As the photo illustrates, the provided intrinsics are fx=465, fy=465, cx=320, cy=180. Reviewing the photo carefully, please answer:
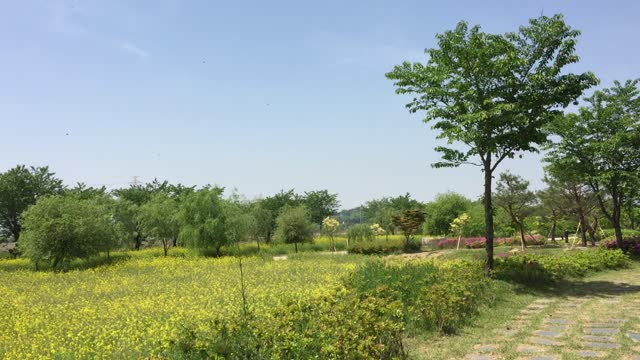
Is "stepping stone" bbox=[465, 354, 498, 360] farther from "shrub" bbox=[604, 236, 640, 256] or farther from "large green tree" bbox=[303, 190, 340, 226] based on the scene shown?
"large green tree" bbox=[303, 190, 340, 226]

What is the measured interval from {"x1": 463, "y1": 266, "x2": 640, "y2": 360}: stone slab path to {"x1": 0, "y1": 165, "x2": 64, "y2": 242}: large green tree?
44.5m

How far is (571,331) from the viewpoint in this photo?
25.8 feet

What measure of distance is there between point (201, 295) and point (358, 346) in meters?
8.80

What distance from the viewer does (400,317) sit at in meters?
6.79

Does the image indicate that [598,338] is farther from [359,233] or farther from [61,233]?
[359,233]

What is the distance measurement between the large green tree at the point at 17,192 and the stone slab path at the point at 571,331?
146 feet

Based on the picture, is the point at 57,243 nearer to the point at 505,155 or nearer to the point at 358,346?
the point at 505,155

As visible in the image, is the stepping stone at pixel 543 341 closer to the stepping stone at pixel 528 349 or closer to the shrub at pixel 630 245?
the stepping stone at pixel 528 349

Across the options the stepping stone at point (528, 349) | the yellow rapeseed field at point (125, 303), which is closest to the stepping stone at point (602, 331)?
the stepping stone at point (528, 349)

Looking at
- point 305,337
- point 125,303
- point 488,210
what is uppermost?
point 488,210

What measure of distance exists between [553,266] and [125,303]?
41.7ft

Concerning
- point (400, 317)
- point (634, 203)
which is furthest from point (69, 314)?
point (634, 203)

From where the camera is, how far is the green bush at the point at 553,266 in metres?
13.6

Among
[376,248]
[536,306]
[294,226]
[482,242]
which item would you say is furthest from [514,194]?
[536,306]
